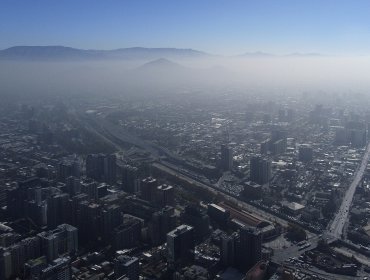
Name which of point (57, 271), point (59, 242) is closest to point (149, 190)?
point (59, 242)

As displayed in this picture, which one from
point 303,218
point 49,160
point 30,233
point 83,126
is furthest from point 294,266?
point 83,126

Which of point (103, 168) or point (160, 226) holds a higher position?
point (103, 168)

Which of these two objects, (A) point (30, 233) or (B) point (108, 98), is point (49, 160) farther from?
(B) point (108, 98)

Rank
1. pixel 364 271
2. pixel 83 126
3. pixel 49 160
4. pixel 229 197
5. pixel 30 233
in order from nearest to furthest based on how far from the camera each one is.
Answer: pixel 364 271
pixel 30 233
pixel 229 197
pixel 49 160
pixel 83 126

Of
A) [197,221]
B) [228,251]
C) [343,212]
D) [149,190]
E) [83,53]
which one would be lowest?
[343,212]

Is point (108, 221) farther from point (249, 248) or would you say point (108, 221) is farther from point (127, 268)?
point (249, 248)

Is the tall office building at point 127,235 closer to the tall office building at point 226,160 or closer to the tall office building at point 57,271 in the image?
the tall office building at point 57,271
